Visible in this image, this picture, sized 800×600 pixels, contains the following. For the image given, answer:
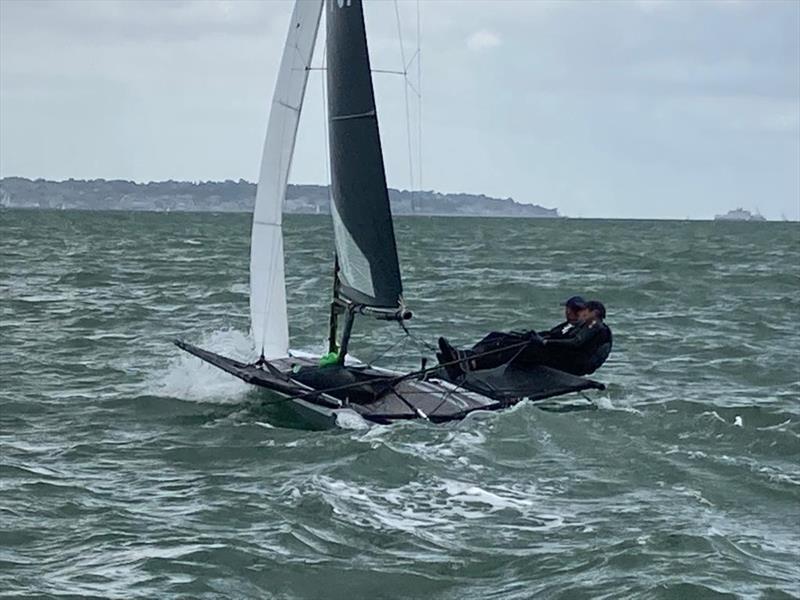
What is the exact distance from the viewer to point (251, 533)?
10.0m

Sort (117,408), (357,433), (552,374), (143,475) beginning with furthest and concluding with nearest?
(117,408), (552,374), (357,433), (143,475)

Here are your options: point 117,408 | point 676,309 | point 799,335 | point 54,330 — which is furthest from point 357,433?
point 676,309

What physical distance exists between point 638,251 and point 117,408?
4540cm

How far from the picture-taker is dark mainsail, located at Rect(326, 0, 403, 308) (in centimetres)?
1515

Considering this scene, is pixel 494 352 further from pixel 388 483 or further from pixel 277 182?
pixel 277 182

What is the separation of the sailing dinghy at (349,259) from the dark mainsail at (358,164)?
0.01m

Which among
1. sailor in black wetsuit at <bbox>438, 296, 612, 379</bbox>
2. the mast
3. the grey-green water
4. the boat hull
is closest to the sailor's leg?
sailor in black wetsuit at <bbox>438, 296, 612, 379</bbox>

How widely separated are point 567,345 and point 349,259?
257cm

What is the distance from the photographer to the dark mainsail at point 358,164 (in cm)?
1515

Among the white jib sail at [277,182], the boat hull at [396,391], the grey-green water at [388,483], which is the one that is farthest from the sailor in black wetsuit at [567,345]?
the white jib sail at [277,182]

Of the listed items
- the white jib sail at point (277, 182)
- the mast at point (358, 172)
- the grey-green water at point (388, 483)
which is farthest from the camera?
the white jib sail at point (277, 182)

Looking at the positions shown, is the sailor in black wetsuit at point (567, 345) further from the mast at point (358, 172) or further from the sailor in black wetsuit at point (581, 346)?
the mast at point (358, 172)

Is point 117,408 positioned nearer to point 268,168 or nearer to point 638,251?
point 268,168

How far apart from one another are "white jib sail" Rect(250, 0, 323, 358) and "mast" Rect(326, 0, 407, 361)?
2.00 ft
